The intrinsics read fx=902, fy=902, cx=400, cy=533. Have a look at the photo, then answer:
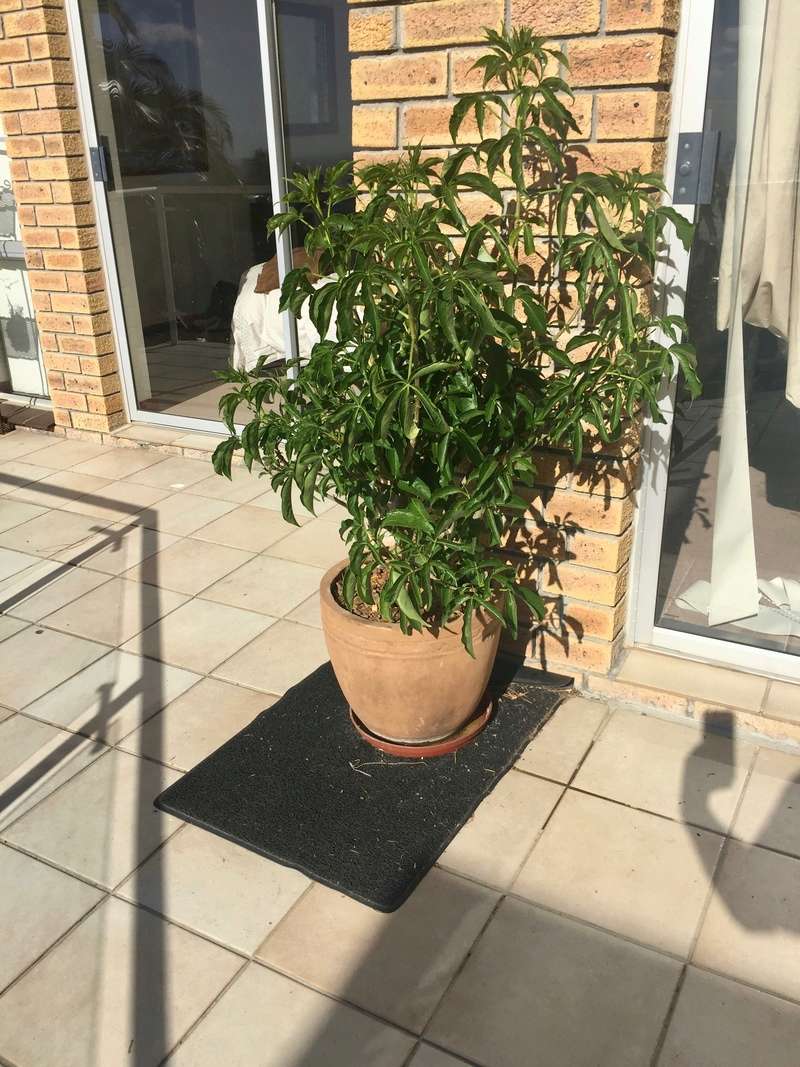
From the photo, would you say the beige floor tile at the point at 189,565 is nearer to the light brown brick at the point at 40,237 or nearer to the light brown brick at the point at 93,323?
the light brown brick at the point at 93,323

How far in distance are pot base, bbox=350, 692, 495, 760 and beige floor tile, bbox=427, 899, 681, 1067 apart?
1.65 feet

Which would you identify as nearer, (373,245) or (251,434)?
(373,245)

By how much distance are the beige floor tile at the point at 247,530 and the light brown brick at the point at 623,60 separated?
1.98 metres

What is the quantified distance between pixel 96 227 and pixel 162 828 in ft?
10.4

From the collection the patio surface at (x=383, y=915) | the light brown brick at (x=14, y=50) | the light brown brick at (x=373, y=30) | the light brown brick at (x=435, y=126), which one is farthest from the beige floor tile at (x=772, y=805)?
the light brown brick at (x=14, y=50)

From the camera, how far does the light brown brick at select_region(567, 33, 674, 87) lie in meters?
1.87

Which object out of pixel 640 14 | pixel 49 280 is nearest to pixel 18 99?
pixel 49 280

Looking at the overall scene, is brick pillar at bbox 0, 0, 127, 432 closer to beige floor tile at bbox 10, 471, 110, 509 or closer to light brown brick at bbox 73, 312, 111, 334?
A: light brown brick at bbox 73, 312, 111, 334

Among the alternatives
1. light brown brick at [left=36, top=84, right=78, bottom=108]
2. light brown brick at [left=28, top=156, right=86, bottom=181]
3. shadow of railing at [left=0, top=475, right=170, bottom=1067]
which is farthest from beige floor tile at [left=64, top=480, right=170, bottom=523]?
light brown brick at [left=36, top=84, right=78, bottom=108]

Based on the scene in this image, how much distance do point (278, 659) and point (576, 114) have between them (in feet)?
5.29

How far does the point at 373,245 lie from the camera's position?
66.3 inches

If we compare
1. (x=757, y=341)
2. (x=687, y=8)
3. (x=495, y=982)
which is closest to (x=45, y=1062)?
(x=495, y=982)

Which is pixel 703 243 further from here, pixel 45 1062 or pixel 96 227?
pixel 96 227

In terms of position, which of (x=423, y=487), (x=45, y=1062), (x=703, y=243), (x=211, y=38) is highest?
(x=211, y=38)
